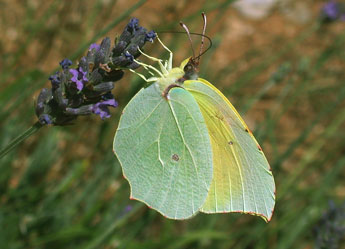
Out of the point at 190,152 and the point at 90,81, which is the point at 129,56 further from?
the point at 190,152

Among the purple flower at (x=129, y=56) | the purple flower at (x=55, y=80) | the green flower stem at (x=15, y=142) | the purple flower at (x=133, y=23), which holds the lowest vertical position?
the green flower stem at (x=15, y=142)

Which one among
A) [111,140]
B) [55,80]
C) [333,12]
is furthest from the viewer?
[333,12]

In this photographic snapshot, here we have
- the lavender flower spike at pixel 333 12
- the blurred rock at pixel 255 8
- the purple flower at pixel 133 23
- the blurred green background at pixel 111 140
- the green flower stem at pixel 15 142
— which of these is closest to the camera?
the green flower stem at pixel 15 142

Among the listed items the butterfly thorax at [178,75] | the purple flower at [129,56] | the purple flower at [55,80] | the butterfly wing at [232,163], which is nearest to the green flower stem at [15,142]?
the purple flower at [55,80]

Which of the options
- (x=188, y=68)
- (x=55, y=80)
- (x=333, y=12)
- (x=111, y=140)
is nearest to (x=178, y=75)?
(x=188, y=68)

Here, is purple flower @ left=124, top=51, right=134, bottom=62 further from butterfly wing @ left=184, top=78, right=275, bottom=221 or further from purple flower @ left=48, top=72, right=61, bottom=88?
butterfly wing @ left=184, top=78, right=275, bottom=221

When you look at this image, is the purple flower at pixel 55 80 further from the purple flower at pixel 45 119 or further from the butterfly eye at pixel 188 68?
the butterfly eye at pixel 188 68

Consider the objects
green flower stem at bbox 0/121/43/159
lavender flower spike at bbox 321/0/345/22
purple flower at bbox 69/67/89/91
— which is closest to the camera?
green flower stem at bbox 0/121/43/159

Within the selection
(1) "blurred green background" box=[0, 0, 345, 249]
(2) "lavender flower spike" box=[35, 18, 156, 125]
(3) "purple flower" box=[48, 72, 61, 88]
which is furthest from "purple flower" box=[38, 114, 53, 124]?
(1) "blurred green background" box=[0, 0, 345, 249]
